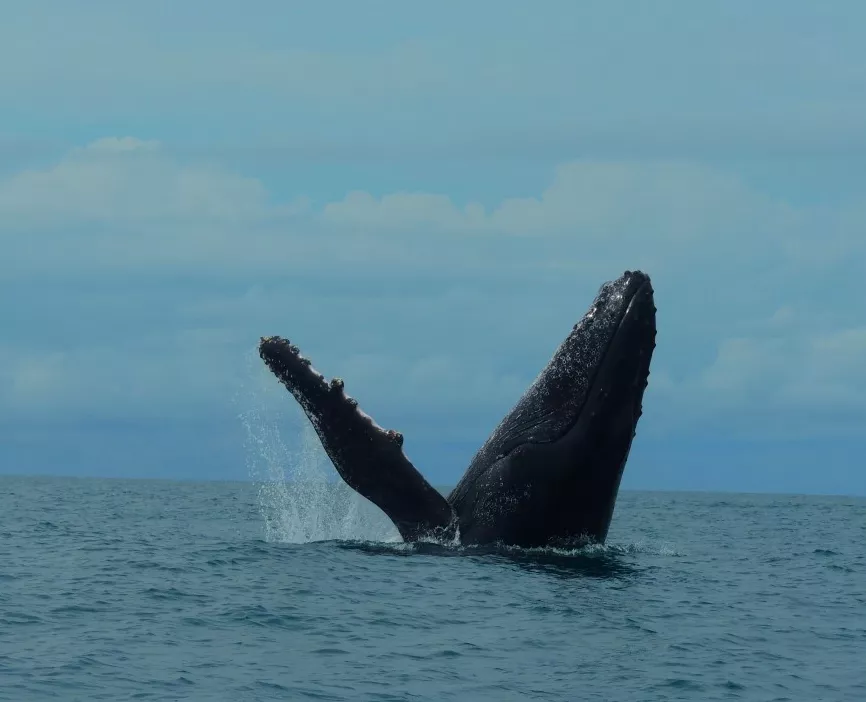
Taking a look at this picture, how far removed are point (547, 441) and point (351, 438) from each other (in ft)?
9.12

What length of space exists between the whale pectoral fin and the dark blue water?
1137mm

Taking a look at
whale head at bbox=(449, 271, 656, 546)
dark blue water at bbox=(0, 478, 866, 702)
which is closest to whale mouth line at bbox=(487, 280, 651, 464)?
whale head at bbox=(449, 271, 656, 546)

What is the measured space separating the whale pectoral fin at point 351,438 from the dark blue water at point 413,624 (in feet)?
3.73

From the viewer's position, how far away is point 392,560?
19.8 meters

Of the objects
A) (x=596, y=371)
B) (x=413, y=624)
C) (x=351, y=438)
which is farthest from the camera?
(x=596, y=371)

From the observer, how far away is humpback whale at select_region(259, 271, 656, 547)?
18.3 m

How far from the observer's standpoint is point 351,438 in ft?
60.1

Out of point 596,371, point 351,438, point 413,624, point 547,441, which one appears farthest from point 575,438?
point 413,624

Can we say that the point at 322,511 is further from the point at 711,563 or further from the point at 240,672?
the point at 240,672

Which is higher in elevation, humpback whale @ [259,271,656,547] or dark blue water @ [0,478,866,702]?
humpback whale @ [259,271,656,547]

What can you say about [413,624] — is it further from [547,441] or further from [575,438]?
[575,438]

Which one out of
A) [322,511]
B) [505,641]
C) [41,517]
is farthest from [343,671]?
[41,517]

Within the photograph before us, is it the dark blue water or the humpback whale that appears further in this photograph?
the humpback whale

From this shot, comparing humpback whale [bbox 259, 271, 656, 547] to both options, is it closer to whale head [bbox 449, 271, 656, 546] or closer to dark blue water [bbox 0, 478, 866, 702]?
whale head [bbox 449, 271, 656, 546]
